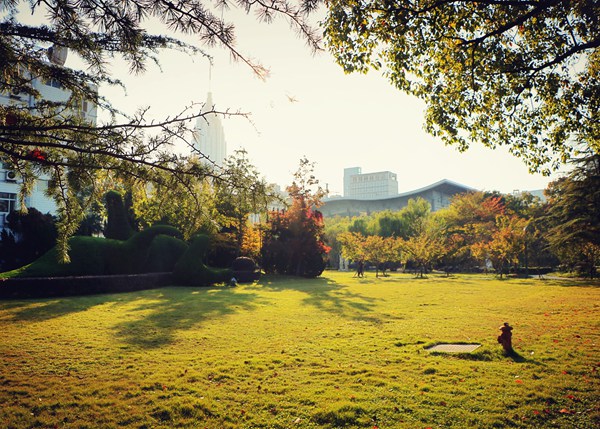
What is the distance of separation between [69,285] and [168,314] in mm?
6504

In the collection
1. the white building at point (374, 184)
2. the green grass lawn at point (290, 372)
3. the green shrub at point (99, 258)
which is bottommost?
the green grass lawn at point (290, 372)

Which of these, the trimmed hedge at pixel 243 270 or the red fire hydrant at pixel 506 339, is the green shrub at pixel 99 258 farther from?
the red fire hydrant at pixel 506 339

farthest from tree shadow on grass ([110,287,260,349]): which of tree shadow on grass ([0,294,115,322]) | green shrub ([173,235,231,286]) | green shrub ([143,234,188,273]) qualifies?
green shrub ([143,234,188,273])

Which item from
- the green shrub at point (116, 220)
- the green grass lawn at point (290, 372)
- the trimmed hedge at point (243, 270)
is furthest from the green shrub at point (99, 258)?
the green grass lawn at point (290, 372)

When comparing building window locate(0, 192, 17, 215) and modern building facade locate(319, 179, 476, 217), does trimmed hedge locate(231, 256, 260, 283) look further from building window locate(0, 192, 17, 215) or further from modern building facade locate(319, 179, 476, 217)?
modern building facade locate(319, 179, 476, 217)

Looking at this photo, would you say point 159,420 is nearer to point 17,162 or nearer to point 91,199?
point 91,199

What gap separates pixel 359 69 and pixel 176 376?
7616 mm

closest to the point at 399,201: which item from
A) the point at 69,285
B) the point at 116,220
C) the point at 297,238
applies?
the point at 297,238

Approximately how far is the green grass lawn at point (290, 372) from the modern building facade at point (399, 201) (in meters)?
70.6

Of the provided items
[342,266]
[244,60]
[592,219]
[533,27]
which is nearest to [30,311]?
[244,60]

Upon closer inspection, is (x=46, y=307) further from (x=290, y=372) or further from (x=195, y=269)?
(x=290, y=372)

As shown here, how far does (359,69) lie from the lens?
345 inches

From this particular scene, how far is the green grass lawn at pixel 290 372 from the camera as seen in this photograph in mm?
4152

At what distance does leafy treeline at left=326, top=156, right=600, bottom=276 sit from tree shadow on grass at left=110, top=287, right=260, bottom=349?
2298 centimetres
